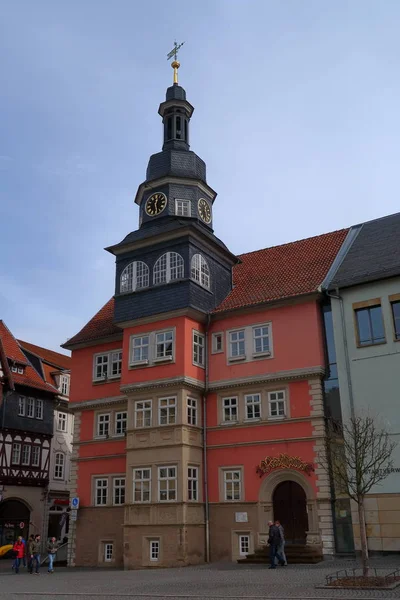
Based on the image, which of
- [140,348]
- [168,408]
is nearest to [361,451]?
[168,408]

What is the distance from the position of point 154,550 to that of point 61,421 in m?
20.9

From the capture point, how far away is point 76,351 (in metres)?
34.5

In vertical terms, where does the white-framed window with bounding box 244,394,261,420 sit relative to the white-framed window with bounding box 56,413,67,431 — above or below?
below

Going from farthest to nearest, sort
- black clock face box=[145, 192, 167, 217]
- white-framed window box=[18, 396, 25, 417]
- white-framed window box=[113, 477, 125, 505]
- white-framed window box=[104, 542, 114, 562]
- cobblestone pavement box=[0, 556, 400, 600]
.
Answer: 1. white-framed window box=[18, 396, 25, 417]
2. black clock face box=[145, 192, 167, 217]
3. white-framed window box=[113, 477, 125, 505]
4. white-framed window box=[104, 542, 114, 562]
5. cobblestone pavement box=[0, 556, 400, 600]

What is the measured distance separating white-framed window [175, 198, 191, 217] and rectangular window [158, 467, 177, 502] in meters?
13.1

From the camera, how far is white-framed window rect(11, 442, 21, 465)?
40.7m

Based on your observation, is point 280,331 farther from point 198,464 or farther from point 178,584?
point 178,584

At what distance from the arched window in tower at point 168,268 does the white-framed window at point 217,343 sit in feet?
10.9

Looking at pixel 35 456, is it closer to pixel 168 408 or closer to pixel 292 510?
pixel 168 408

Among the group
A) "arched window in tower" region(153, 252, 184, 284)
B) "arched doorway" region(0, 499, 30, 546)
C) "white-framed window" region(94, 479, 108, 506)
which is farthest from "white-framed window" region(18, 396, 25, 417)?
"arched window in tower" region(153, 252, 184, 284)

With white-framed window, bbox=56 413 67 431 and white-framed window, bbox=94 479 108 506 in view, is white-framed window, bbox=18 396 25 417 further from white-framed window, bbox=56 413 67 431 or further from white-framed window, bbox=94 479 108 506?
white-framed window, bbox=94 479 108 506

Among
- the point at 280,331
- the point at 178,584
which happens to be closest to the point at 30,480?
the point at 280,331

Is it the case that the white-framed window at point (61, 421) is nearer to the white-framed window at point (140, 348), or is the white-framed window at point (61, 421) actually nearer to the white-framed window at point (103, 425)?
the white-framed window at point (103, 425)

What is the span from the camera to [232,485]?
2783 centimetres
